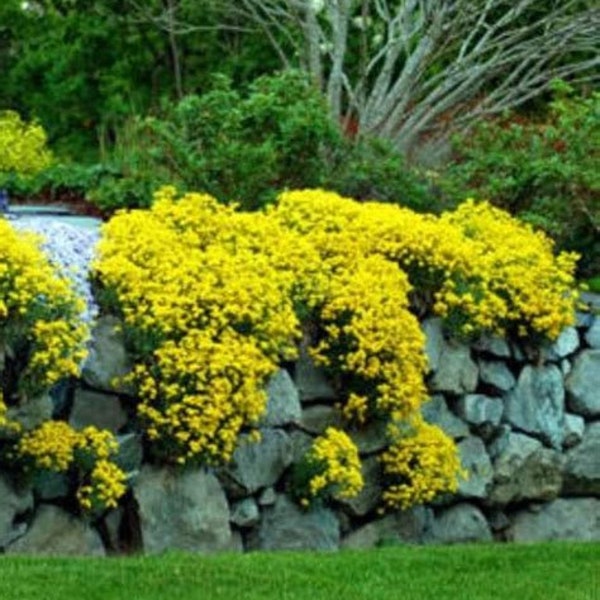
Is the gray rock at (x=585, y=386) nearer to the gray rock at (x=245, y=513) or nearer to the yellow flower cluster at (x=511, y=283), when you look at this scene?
the yellow flower cluster at (x=511, y=283)

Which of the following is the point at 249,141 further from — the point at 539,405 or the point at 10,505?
the point at 10,505

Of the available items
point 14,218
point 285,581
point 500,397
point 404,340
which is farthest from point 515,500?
Answer: point 14,218

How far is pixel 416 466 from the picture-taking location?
9.20 meters

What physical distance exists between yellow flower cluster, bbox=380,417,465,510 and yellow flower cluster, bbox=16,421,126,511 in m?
1.56

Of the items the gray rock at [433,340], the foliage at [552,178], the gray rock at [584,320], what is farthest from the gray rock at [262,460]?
the foliage at [552,178]

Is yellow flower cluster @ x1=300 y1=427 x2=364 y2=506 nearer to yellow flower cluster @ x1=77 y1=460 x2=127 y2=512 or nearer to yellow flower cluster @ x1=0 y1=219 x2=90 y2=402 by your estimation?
yellow flower cluster @ x1=77 y1=460 x2=127 y2=512

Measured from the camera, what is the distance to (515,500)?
9906mm

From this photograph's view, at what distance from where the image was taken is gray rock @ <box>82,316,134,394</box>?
27.9 feet

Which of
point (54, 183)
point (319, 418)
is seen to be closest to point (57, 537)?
point (319, 418)

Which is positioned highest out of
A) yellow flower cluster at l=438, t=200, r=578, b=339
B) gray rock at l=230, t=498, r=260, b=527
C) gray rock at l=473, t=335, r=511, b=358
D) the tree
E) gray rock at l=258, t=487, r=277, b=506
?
the tree

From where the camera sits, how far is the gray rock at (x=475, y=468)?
9.63m

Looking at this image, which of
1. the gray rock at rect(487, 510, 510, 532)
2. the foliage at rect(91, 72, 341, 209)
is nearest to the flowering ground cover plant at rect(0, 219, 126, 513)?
the gray rock at rect(487, 510, 510, 532)

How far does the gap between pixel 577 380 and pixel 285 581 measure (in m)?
3.51

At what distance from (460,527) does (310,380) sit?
1154mm
